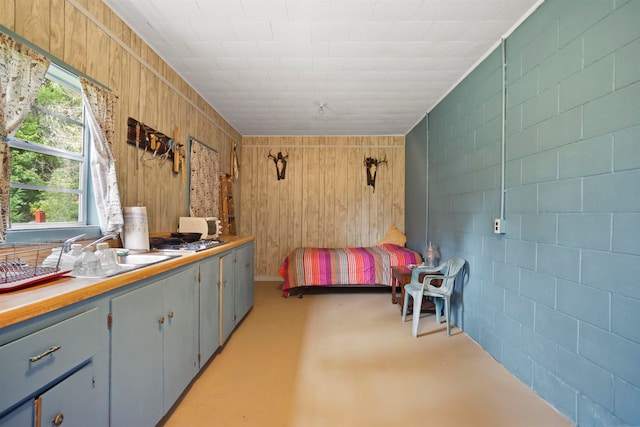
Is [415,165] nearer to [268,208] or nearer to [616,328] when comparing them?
[268,208]

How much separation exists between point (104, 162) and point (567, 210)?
9.66 ft

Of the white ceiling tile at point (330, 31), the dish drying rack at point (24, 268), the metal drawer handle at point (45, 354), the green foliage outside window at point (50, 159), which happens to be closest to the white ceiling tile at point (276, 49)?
the white ceiling tile at point (330, 31)

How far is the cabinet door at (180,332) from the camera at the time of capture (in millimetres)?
1724

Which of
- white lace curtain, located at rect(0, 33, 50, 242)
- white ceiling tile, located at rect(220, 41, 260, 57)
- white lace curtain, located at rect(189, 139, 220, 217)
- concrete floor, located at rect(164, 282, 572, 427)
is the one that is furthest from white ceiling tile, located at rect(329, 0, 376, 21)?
concrete floor, located at rect(164, 282, 572, 427)

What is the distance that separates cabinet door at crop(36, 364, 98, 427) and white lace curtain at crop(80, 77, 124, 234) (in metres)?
1.12

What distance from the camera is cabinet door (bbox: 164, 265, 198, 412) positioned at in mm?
1724

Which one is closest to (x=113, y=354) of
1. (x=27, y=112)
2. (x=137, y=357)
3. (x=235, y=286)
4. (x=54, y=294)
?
(x=137, y=357)

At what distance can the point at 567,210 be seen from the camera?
5.86ft

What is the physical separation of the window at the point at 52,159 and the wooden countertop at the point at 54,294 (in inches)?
26.9

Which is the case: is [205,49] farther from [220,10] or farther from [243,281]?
[243,281]

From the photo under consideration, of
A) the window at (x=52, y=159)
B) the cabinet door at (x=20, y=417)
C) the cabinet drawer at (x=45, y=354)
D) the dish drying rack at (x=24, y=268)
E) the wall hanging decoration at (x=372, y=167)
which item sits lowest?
the cabinet door at (x=20, y=417)

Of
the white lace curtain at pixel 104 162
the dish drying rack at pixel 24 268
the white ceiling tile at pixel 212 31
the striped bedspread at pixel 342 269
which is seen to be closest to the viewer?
the dish drying rack at pixel 24 268

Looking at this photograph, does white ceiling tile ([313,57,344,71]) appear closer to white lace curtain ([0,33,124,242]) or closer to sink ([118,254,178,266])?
white lace curtain ([0,33,124,242])

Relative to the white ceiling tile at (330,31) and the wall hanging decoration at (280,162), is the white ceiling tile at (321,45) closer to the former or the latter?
the white ceiling tile at (330,31)
